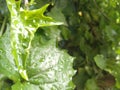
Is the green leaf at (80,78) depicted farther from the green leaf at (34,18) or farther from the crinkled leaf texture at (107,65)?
the green leaf at (34,18)

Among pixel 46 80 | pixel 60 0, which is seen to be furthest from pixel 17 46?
pixel 60 0

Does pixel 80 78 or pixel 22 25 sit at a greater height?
pixel 22 25

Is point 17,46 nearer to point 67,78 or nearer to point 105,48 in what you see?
point 67,78

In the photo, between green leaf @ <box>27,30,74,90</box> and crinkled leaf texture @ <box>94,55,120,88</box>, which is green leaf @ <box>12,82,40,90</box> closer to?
green leaf @ <box>27,30,74,90</box>

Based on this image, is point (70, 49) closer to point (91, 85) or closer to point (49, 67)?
point (91, 85)

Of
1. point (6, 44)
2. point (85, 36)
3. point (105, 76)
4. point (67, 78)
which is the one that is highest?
point (6, 44)

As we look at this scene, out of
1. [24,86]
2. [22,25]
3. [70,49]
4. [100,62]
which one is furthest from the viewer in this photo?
[70,49]

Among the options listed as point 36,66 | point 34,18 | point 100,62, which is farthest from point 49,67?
point 100,62

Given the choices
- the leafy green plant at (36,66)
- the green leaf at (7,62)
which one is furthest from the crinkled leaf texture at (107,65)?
the green leaf at (7,62)
